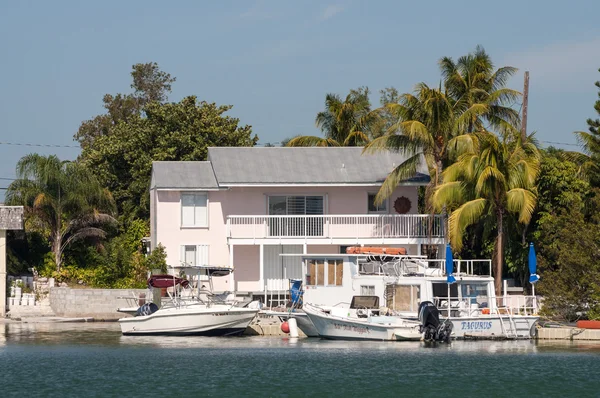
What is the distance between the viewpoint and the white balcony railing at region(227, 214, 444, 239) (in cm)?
4903

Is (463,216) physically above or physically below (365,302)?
above

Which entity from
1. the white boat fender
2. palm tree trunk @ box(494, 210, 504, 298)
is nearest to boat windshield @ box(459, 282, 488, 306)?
palm tree trunk @ box(494, 210, 504, 298)

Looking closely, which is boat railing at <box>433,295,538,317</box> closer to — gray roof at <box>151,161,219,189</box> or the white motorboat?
the white motorboat

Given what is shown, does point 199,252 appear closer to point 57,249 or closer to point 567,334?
point 57,249

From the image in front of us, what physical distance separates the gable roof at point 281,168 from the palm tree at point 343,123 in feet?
23.7

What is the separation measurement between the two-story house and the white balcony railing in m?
0.04

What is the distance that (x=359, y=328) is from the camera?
130 ft

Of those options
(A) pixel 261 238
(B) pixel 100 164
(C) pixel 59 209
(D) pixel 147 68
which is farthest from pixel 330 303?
(D) pixel 147 68

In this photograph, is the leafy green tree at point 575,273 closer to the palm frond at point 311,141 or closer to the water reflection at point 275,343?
the water reflection at point 275,343

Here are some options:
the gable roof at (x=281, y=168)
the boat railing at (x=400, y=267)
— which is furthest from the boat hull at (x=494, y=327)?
the gable roof at (x=281, y=168)

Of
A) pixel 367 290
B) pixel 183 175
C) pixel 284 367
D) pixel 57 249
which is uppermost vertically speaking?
pixel 183 175

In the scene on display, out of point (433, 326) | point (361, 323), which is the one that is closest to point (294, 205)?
point (361, 323)

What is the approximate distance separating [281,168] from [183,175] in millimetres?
4382

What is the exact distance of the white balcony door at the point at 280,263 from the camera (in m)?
50.3
